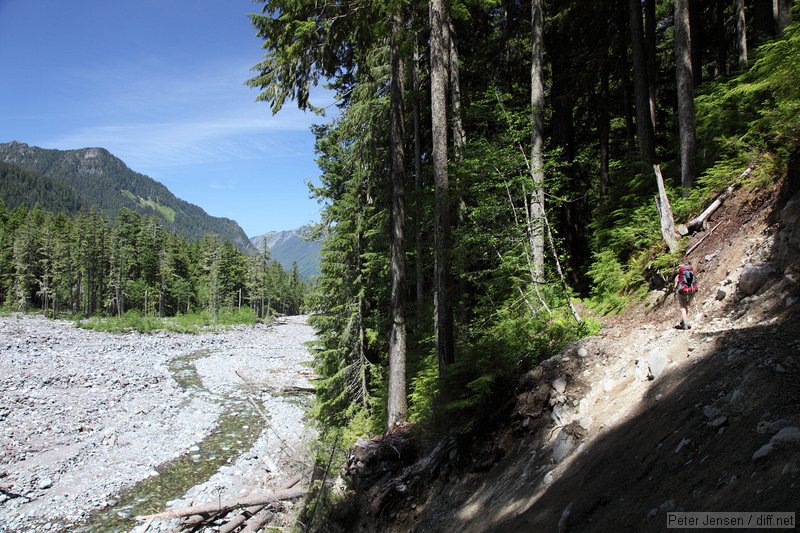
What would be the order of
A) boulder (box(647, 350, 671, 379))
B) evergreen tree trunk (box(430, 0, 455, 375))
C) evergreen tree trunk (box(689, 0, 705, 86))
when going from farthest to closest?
evergreen tree trunk (box(689, 0, 705, 86)) → evergreen tree trunk (box(430, 0, 455, 375)) → boulder (box(647, 350, 671, 379))

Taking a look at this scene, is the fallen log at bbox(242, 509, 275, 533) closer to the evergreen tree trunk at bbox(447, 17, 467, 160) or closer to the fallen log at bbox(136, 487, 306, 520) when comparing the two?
the fallen log at bbox(136, 487, 306, 520)

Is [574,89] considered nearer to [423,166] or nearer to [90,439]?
[423,166]

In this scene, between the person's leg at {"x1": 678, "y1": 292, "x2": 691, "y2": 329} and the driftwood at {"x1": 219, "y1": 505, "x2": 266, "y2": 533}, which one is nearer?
the person's leg at {"x1": 678, "y1": 292, "x2": 691, "y2": 329}

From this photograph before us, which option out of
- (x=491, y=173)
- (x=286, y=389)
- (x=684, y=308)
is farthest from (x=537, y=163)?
(x=286, y=389)

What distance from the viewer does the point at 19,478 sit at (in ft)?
47.3

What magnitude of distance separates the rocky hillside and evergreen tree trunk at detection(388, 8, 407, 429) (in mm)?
1708

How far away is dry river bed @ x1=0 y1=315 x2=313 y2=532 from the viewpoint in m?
13.4

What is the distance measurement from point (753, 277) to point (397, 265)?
23.2 ft

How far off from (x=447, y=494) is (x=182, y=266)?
7625cm

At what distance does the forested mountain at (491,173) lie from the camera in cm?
792

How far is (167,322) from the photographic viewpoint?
190 ft

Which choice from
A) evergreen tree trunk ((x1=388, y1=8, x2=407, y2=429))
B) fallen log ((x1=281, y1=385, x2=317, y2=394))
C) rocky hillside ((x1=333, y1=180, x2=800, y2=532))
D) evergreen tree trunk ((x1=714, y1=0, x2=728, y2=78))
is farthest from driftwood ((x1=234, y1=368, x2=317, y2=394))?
evergreen tree trunk ((x1=714, y1=0, x2=728, y2=78))

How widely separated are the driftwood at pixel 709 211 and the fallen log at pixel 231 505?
11.0m

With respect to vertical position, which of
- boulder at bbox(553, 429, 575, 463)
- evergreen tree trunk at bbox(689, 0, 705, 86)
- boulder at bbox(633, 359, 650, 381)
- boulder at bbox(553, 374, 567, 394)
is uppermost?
evergreen tree trunk at bbox(689, 0, 705, 86)
